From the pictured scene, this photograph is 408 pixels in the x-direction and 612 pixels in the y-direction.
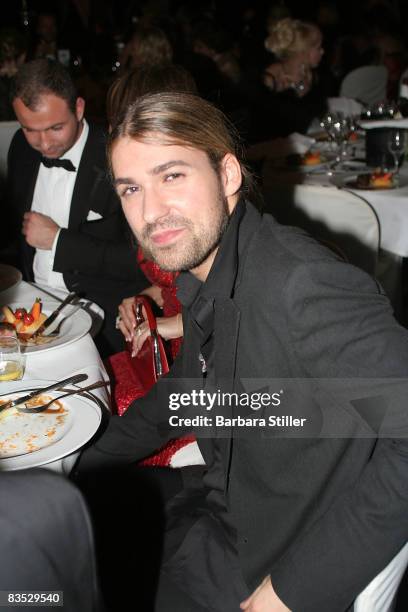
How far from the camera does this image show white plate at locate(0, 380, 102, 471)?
1211mm

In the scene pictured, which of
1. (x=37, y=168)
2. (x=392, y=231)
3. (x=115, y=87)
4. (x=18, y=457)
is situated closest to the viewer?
(x=18, y=457)

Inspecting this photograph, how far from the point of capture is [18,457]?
48.6 inches

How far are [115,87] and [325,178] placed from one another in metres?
1.54

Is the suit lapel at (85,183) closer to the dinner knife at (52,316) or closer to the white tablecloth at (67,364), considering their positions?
the dinner knife at (52,316)

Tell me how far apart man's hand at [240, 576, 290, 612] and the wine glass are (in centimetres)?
276

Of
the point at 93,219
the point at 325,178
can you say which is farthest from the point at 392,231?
the point at 93,219

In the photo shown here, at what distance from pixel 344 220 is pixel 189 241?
186 centimetres

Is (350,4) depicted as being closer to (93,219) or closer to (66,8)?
(66,8)

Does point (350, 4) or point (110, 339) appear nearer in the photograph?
point (110, 339)

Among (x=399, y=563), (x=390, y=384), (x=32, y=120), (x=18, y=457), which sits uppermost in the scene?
(x=32, y=120)

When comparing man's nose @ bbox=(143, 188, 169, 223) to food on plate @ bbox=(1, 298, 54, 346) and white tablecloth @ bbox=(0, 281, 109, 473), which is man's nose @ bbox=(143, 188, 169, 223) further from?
food on plate @ bbox=(1, 298, 54, 346)

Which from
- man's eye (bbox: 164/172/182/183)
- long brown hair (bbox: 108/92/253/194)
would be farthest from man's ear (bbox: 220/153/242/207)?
man's eye (bbox: 164/172/182/183)

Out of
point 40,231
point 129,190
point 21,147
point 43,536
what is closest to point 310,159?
point 21,147

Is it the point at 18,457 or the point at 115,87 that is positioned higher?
the point at 115,87
